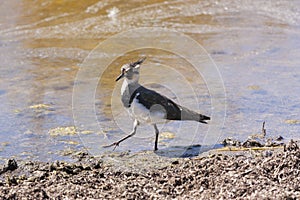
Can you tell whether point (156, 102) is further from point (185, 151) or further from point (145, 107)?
point (185, 151)

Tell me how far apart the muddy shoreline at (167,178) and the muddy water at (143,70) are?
55 cm

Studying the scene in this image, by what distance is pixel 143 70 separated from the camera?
888cm

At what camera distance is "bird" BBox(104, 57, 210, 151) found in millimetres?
6156

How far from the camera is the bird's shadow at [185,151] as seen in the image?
609 cm

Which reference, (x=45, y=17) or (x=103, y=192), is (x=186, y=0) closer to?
(x=45, y=17)

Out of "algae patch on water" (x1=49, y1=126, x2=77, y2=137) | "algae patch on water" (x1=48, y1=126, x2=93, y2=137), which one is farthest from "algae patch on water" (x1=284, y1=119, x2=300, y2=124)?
"algae patch on water" (x1=49, y1=126, x2=77, y2=137)

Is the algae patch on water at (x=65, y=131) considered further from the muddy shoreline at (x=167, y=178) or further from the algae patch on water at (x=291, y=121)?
the algae patch on water at (x=291, y=121)

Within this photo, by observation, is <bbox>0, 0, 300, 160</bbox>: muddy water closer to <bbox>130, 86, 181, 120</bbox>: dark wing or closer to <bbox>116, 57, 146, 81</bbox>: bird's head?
<bbox>130, 86, 181, 120</bbox>: dark wing

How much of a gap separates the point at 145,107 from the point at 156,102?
0.54 ft

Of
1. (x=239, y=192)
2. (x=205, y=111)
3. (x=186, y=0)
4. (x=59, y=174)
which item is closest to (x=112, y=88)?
(x=205, y=111)

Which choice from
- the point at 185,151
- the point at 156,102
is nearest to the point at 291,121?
the point at 185,151

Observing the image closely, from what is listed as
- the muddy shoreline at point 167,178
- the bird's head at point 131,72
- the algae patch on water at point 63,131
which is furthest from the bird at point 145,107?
the algae patch on water at point 63,131

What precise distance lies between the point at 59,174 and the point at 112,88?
112 inches

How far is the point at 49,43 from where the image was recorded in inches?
404
